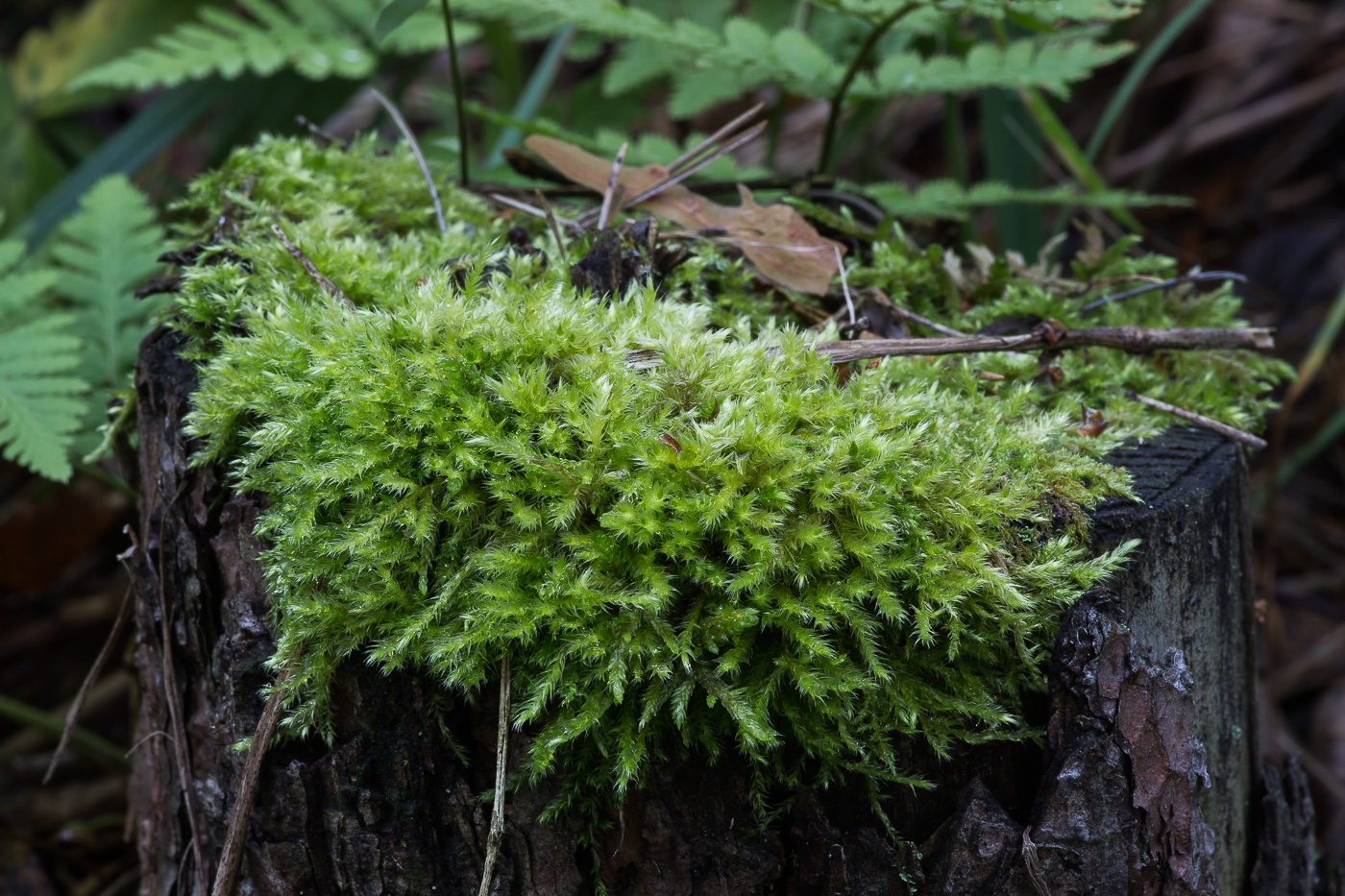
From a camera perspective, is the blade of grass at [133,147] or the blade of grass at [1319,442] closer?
the blade of grass at [133,147]

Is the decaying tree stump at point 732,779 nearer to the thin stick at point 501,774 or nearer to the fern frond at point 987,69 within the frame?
the thin stick at point 501,774

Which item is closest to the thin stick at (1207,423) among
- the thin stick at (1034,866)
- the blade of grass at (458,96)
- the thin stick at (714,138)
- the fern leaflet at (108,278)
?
the thin stick at (1034,866)

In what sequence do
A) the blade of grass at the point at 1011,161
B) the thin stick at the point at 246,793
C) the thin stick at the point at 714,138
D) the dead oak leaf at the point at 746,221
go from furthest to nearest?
the blade of grass at the point at 1011,161
the thin stick at the point at 714,138
the dead oak leaf at the point at 746,221
the thin stick at the point at 246,793

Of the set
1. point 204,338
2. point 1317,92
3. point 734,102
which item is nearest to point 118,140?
point 204,338

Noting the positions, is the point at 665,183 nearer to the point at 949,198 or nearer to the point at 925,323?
the point at 925,323

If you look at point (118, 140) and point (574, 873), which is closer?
point (574, 873)

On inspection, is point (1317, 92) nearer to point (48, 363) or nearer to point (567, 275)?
point (567, 275)

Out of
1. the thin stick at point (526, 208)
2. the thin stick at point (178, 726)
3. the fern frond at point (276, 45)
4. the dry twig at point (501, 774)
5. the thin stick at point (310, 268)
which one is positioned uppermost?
the fern frond at point (276, 45)
